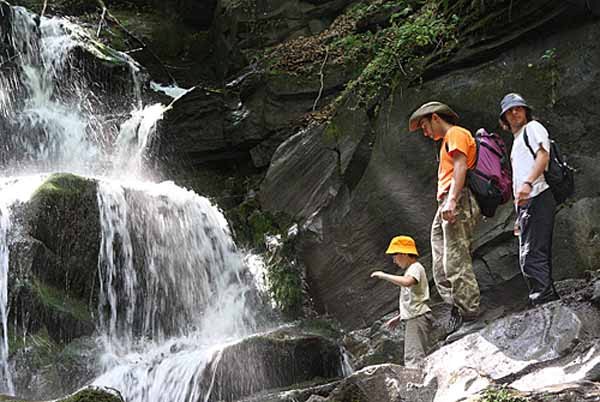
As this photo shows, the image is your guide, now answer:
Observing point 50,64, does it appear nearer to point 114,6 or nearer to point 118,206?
point 114,6

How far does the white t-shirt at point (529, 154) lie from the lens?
17.8 ft

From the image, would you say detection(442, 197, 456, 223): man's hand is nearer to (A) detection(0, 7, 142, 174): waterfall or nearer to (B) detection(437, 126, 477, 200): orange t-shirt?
(B) detection(437, 126, 477, 200): orange t-shirt

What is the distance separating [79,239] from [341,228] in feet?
12.3

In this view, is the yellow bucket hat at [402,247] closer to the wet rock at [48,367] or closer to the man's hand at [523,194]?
the man's hand at [523,194]

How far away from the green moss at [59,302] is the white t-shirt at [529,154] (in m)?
6.16

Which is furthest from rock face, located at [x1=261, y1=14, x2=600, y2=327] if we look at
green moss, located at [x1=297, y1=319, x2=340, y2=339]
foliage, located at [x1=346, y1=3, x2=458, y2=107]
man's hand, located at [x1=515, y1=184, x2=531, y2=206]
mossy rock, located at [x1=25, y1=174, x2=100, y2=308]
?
mossy rock, located at [x1=25, y1=174, x2=100, y2=308]

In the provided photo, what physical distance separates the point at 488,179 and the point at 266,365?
3.49 m

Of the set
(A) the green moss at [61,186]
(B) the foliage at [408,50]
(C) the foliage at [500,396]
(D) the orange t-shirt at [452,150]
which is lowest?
(C) the foliage at [500,396]

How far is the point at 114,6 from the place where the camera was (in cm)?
1880

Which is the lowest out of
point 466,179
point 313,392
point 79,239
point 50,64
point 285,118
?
point 313,392

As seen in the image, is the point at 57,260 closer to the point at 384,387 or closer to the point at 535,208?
the point at 384,387

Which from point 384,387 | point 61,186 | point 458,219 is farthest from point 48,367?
point 458,219

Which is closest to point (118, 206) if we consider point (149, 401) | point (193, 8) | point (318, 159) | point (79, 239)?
point (79, 239)

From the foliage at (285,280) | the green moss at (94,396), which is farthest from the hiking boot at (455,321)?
the foliage at (285,280)
